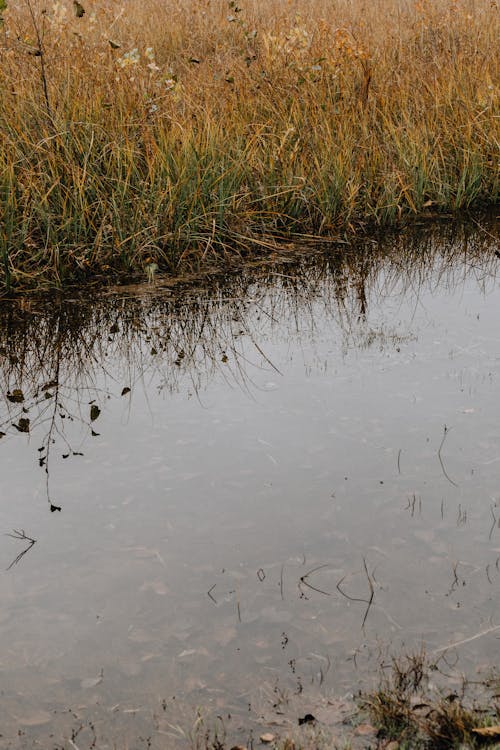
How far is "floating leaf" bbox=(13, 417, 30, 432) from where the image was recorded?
4107 mm

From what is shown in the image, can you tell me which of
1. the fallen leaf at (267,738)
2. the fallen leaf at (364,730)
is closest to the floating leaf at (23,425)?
the fallen leaf at (267,738)

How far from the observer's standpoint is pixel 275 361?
15.9 ft

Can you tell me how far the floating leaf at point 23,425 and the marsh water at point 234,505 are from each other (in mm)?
15

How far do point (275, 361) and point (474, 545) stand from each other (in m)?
2.04

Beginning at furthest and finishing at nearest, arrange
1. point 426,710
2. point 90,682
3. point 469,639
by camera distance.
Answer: point 469,639 → point 90,682 → point 426,710

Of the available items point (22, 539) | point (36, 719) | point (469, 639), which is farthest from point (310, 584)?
point (22, 539)

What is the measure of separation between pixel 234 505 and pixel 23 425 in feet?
4.37

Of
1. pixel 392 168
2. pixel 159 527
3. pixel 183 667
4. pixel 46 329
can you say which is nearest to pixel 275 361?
pixel 46 329

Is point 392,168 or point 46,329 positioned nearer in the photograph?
point 46,329

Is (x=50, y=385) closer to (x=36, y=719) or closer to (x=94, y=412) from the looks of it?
(x=94, y=412)

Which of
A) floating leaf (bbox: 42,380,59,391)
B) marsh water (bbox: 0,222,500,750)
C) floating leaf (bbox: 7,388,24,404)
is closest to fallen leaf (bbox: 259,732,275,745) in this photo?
marsh water (bbox: 0,222,500,750)

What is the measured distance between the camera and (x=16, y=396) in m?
4.45

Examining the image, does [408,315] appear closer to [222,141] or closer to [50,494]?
[222,141]

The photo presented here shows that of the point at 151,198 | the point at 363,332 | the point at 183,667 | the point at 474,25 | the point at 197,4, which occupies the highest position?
the point at 197,4
